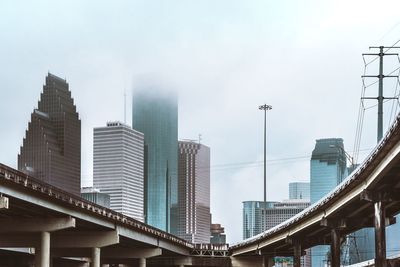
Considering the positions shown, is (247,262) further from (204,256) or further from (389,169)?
(389,169)

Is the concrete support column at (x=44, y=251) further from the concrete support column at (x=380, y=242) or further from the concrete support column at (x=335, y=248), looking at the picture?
the concrete support column at (x=335, y=248)

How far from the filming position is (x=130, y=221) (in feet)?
290

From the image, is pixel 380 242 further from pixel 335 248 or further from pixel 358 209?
pixel 335 248

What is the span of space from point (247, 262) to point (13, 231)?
3069 inches

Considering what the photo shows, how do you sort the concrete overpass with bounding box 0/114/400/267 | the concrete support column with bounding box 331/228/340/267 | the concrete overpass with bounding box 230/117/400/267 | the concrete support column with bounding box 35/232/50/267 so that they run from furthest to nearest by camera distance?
1. the concrete support column with bounding box 331/228/340/267
2. the concrete support column with bounding box 35/232/50/267
3. the concrete overpass with bounding box 0/114/400/267
4. the concrete overpass with bounding box 230/117/400/267

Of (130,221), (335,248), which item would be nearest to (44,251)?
(130,221)

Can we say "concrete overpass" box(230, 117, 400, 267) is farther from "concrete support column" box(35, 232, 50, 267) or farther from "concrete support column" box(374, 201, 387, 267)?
"concrete support column" box(35, 232, 50, 267)

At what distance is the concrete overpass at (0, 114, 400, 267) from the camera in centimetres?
5519

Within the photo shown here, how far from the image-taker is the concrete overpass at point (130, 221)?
181 ft

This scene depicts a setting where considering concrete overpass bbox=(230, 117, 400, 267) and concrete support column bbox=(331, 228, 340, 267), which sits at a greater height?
concrete overpass bbox=(230, 117, 400, 267)

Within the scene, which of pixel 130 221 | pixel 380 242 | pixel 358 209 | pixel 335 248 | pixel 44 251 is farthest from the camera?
pixel 130 221

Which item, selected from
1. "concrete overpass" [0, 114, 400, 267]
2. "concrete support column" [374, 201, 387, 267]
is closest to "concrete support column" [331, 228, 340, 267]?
"concrete overpass" [0, 114, 400, 267]

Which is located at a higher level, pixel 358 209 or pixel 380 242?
pixel 358 209

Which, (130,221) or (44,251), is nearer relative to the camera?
(44,251)
